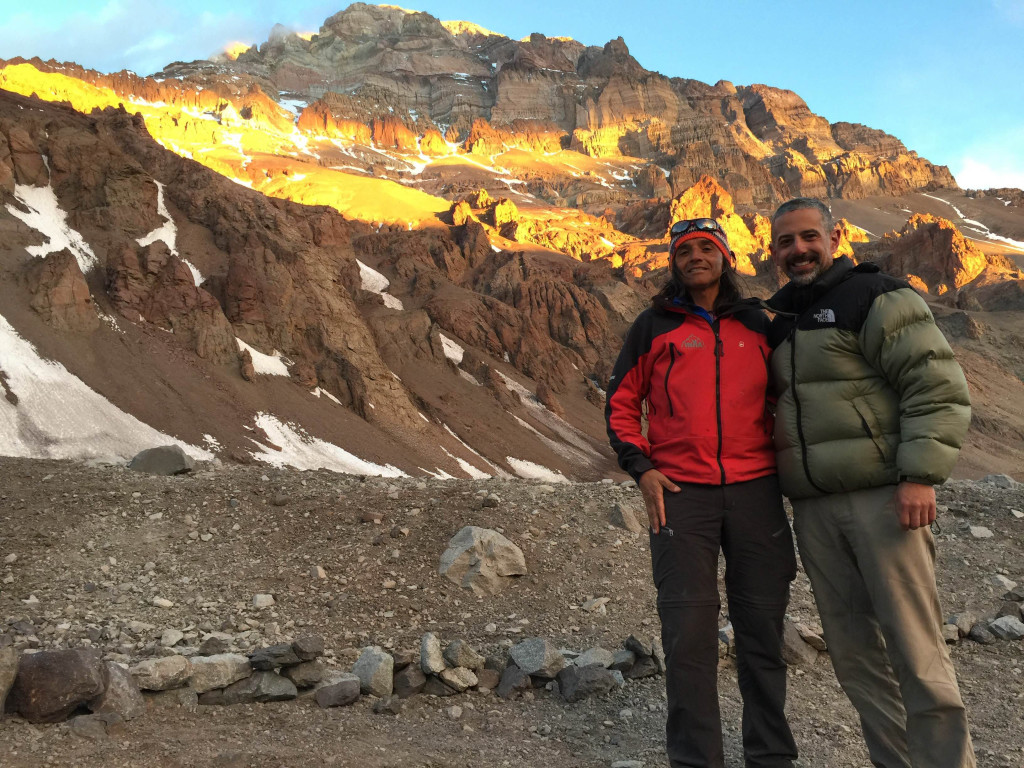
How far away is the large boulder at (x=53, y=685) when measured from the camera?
446cm

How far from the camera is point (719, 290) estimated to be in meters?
4.39

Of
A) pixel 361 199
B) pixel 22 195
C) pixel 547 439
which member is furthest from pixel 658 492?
pixel 361 199

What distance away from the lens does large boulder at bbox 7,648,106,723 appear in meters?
4.46

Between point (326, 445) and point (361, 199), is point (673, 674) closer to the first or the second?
point (326, 445)

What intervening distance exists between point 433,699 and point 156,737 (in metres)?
1.78

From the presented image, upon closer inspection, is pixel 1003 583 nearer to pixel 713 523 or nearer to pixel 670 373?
pixel 713 523

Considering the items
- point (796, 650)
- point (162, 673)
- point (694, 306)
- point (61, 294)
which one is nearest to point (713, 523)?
point (694, 306)

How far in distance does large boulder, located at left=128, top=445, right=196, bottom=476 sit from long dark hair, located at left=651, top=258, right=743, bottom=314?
27.5 feet

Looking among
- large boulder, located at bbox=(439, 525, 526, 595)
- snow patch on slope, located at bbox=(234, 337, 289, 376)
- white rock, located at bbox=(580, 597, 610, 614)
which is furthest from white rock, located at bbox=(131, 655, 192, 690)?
snow patch on slope, located at bbox=(234, 337, 289, 376)

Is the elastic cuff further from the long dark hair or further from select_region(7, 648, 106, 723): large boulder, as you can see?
select_region(7, 648, 106, 723): large boulder

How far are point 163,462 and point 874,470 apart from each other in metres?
9.82

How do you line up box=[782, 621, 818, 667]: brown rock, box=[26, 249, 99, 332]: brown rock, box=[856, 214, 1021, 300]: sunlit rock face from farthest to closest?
1. box=[856, 214, 1021, 300]: sunlit rock face
2. box=[26, 249, 99, 332]: brown rock
3. box=[782, 621, 818, 667]: brown rock

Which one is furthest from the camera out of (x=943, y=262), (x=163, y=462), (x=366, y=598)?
(x=943, y=262)

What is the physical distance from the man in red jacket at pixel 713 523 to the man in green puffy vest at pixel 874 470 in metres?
0.18
